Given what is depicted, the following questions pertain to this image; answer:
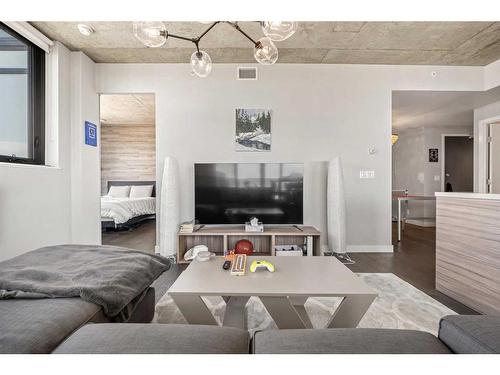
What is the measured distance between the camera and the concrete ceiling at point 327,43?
275cm

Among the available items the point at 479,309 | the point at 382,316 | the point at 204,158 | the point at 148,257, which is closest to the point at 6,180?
the point at 148,257

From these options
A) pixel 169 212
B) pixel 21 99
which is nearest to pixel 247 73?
pixel 169 212

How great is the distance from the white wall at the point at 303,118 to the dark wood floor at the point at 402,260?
0.36 meters

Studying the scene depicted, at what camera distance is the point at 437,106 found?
457 centimetres

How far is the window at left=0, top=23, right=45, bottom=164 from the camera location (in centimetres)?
257

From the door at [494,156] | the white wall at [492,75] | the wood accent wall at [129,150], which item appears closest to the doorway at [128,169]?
the wood accent wall at [129,150]

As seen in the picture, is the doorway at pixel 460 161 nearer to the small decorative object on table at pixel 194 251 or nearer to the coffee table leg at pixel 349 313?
the small decorative object on table at pixel 194 251

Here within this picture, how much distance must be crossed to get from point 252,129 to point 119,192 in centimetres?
455

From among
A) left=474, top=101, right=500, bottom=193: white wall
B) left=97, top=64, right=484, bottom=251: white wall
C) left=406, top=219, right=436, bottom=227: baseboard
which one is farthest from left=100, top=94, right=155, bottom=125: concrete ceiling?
left=406, top=219, right=436, bottom=227: baseboard

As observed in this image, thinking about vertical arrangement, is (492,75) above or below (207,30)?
above

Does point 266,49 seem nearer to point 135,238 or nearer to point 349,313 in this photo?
point 349,313

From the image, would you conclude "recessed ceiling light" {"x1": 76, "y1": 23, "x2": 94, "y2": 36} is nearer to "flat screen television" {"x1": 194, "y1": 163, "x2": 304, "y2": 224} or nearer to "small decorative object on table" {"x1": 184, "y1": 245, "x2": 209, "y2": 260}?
"flat screen television" {"x1": 194, "y1": 163, "x2": 304, "y2": 224}
